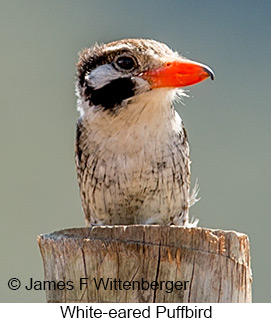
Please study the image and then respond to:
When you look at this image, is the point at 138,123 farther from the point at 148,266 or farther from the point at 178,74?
the point at 148,266

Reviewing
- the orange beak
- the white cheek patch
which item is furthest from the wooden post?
the white cheek patch

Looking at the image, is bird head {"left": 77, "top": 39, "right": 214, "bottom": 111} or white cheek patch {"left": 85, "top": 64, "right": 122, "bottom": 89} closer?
bird head {"left": 77, "top": 39, "right": 214, "bottom": 111}

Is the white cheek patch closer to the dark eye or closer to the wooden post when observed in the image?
the dark eye

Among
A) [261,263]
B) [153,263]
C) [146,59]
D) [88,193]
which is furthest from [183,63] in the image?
[261,263]

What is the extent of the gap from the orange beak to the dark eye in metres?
0.16

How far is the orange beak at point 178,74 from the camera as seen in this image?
636 centimetres

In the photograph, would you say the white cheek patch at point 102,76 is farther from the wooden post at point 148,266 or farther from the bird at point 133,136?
the wooden post at point 148,266

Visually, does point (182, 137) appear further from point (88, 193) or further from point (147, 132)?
point (88, 193)

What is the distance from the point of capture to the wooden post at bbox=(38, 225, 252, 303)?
5199mm

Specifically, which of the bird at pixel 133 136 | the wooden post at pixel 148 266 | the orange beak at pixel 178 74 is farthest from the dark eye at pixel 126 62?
the wooden post at pixel 148 266

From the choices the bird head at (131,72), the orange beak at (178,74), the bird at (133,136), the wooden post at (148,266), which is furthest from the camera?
the bird at (133,136)
